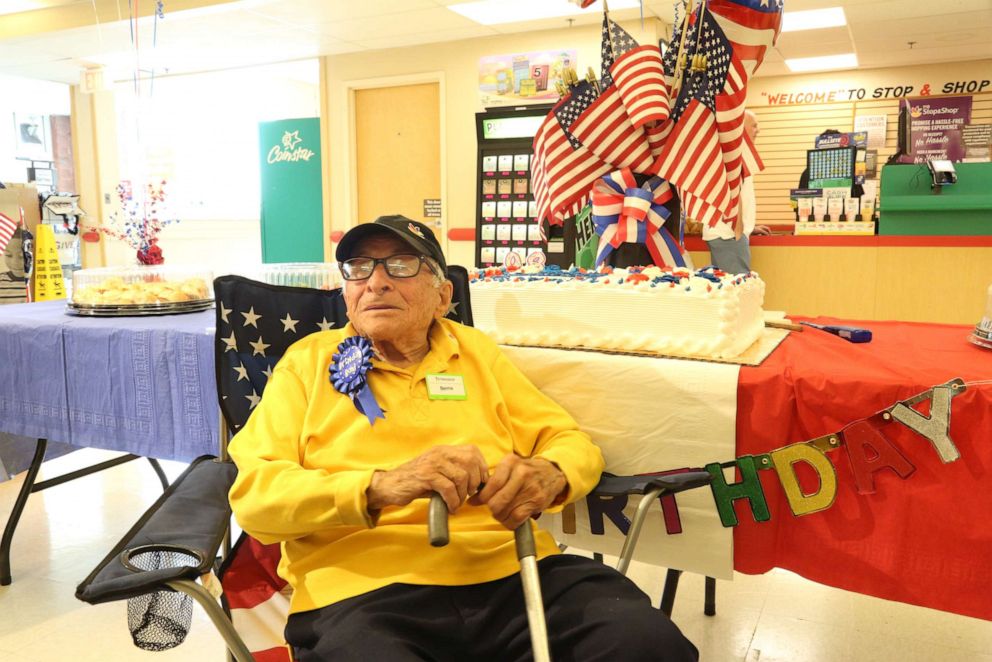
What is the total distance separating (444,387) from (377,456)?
0.67 feet

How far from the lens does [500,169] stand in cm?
657

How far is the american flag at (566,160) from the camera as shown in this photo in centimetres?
215

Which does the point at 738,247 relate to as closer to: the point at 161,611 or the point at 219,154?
the point at 161,611

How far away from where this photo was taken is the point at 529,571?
1273 mm

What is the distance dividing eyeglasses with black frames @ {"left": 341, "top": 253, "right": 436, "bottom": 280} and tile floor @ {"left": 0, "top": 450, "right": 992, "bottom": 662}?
134 cm

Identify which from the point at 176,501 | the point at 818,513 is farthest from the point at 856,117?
the point at 176,501

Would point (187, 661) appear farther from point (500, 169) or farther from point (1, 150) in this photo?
point (1, 150)

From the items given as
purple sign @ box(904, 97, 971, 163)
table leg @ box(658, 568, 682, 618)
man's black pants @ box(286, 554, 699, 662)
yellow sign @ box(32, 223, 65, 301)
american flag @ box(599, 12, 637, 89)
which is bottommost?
table leg @ box(658, 568, 682, 618)

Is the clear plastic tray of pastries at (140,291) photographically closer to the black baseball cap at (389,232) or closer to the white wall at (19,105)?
the black baseball cap at (389,232)

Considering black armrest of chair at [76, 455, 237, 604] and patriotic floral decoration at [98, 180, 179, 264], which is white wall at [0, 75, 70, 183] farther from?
black armrest of chair at [76, 455, 237, 604]

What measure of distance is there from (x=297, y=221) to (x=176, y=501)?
7.60m

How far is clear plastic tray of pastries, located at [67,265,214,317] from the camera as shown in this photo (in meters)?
2.69

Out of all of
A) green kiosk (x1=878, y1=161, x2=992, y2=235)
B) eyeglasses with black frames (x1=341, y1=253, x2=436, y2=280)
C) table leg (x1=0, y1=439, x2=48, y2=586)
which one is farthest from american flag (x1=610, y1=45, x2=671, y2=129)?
green kiosk (x1=878, y1=161, x2=992, y2=235)

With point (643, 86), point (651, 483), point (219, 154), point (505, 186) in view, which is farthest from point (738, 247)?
point (219, 154)
